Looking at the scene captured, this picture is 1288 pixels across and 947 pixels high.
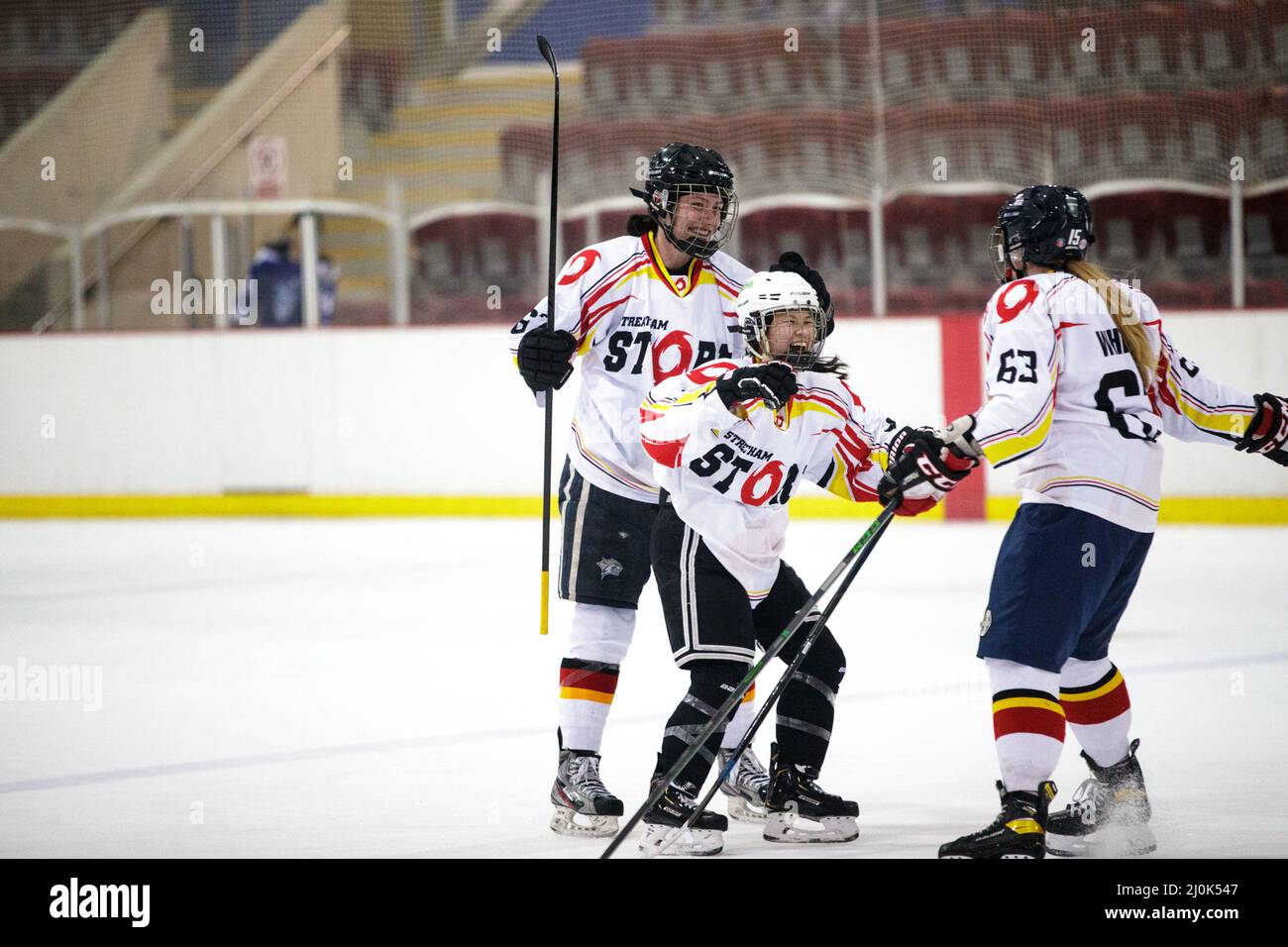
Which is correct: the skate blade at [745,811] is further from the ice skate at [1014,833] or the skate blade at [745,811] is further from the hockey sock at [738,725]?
the ice skate at [1014,833]

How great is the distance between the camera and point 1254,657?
5.11m

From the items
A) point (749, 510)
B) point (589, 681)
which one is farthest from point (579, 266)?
point (589, 681)

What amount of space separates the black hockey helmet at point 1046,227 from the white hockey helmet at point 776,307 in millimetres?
372

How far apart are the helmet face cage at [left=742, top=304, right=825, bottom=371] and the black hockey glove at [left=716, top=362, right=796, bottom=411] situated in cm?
7

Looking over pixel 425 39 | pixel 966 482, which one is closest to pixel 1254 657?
pixel 966 482

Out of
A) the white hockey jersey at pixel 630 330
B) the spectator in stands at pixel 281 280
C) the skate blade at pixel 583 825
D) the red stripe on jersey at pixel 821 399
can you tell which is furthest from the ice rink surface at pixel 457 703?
the spectator in stands at pixel 281 280

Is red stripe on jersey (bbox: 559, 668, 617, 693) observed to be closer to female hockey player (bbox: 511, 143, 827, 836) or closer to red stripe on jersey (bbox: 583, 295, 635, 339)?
female hockey player (bbox: 511, 143, 827, 836)

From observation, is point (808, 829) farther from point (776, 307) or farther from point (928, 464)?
point (776, 307)

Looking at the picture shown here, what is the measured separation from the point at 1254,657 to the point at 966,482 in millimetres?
3629

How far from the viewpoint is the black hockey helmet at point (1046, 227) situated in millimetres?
3182

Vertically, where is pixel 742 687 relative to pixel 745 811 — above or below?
above

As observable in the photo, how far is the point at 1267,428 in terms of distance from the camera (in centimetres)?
334

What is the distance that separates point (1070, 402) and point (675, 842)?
104 cm
